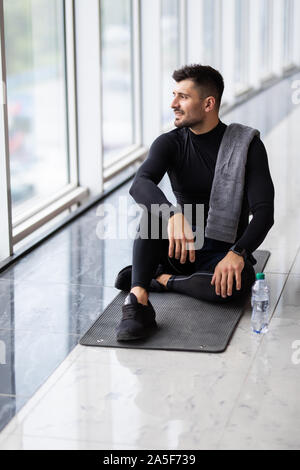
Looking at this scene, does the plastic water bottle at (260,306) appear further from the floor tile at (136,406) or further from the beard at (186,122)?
the beard at (186,122)

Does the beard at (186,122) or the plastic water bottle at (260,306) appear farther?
the beard at (186,122)

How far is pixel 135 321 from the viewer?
2.72 metres

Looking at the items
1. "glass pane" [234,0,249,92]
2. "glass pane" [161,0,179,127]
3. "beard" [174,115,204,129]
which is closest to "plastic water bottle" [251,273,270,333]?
"beard" [174,115,204,129]

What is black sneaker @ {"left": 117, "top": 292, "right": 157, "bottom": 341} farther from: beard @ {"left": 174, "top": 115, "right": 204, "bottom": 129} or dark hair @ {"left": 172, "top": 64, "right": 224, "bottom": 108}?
dark hair @ {"left": 172, "top": 64, "right": 224, "bottom": 108}

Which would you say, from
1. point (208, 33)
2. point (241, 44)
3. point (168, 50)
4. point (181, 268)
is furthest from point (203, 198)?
point (241, 44)

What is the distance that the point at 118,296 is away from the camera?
3.14 m

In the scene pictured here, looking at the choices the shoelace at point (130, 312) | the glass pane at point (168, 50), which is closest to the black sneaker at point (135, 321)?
the shoelace at point (130, 312)

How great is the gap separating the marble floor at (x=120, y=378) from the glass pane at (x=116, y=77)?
200 centimetres

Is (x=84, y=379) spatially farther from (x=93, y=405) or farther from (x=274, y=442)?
(x=274, y=442)

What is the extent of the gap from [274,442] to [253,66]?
27.6ft

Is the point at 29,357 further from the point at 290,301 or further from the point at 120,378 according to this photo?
the point at 290,301

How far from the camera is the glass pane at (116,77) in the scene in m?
5.35

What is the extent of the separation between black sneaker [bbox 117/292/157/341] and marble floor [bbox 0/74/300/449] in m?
0.07
